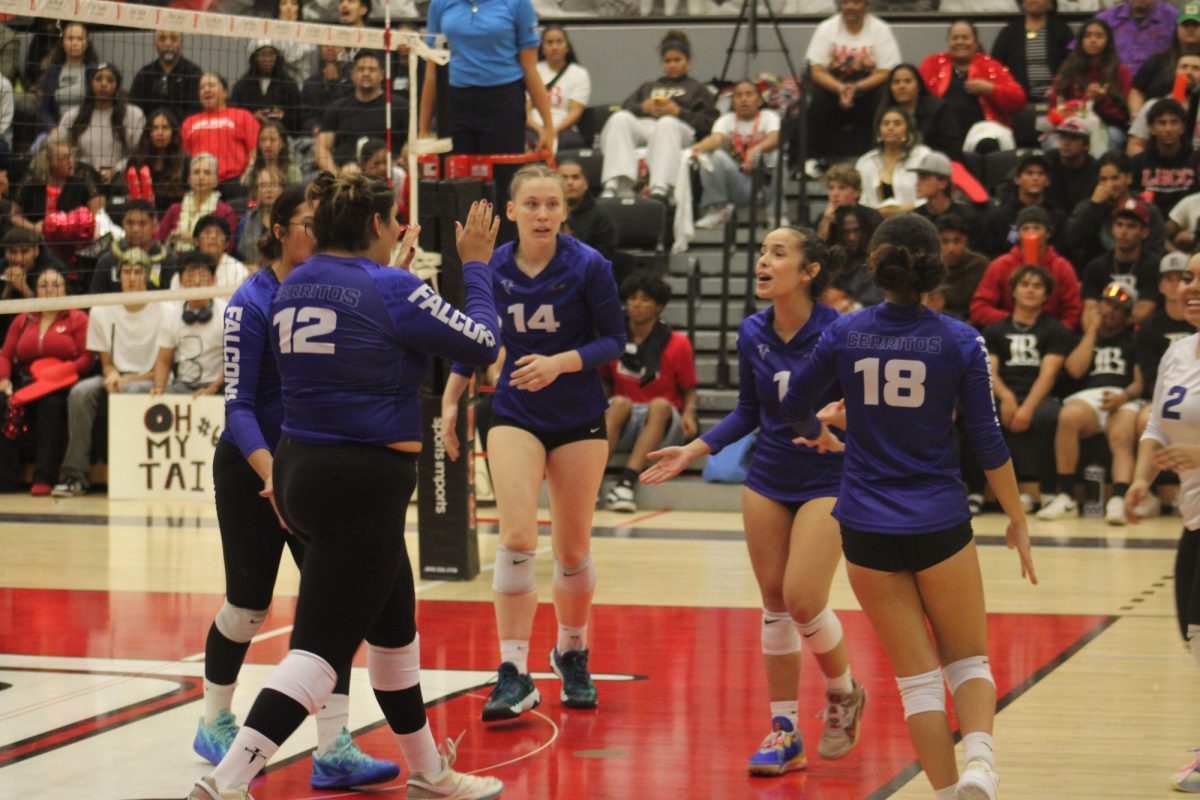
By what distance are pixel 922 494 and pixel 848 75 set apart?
411 inches

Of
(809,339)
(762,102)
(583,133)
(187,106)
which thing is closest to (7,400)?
(187,106)

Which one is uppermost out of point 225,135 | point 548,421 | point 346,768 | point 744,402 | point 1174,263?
point 225,135

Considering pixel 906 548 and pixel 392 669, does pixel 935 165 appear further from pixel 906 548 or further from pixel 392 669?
pixel 392 669

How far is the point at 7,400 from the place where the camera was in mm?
12758

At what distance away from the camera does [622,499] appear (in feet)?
38.9

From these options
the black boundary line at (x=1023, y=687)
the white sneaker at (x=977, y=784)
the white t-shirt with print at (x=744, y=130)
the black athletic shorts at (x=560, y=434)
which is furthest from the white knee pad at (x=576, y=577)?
the white t-shirt with print at (x=744, y=130)

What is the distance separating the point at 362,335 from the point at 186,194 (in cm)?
909

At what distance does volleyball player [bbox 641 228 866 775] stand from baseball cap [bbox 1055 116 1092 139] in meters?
8.06

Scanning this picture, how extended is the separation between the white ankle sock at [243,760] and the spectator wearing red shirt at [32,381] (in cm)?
904

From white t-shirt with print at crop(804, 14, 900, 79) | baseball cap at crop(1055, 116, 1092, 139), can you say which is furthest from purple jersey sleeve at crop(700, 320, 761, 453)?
white t-shirt with print at crop(804, 14, 900, 79)

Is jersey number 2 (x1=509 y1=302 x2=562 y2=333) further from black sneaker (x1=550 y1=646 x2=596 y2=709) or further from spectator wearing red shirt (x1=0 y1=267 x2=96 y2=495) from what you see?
spectator wearing red shirt (x1=0 y1=267 x2=96 y2=495)

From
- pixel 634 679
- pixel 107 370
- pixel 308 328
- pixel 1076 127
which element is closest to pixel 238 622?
pixel 308 328

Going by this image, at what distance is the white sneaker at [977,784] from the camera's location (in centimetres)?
414

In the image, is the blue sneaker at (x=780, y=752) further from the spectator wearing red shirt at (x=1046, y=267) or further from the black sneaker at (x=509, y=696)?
the spectator wearing red shirt at (x=1046, y=267)
